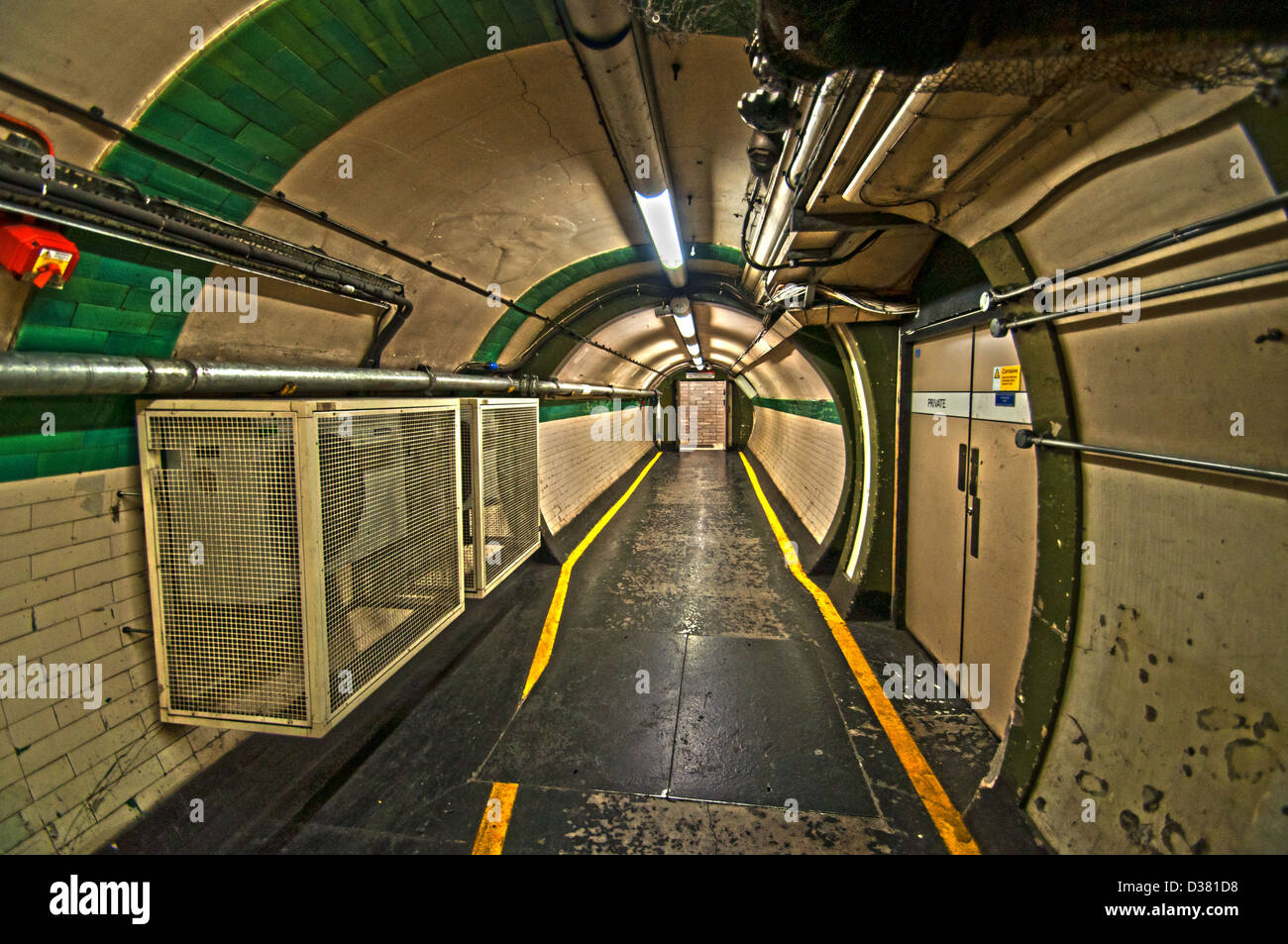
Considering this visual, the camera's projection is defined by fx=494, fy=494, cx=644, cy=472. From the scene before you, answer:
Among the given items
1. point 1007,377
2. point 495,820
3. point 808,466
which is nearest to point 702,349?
point 808,466

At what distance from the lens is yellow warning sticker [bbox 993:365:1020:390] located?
3.13m

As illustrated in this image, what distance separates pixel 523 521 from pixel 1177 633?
16.5ft

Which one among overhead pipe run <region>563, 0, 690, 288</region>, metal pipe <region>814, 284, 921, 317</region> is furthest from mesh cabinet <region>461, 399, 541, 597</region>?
metal pipe <region>814, 284, 921, 317</region>

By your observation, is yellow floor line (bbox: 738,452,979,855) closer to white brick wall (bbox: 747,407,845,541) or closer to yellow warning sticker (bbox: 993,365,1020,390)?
white brick wall (bbox: 747,407,845,541)

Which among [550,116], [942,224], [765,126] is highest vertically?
[550,116]

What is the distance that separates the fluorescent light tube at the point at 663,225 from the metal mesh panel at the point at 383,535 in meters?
2.16

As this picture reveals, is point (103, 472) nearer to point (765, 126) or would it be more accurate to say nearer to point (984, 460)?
point (765, 126)

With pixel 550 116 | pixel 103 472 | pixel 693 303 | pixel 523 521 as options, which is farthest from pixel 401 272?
pixel 693 303

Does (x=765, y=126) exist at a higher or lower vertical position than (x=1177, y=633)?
higher

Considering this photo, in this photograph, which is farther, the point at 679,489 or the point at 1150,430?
the point at 679,489

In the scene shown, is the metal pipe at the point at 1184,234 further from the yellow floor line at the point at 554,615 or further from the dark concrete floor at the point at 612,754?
the yellow floor line at the point at 554,615

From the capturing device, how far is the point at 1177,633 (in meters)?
1.86

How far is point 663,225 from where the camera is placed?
4039 millimetres
